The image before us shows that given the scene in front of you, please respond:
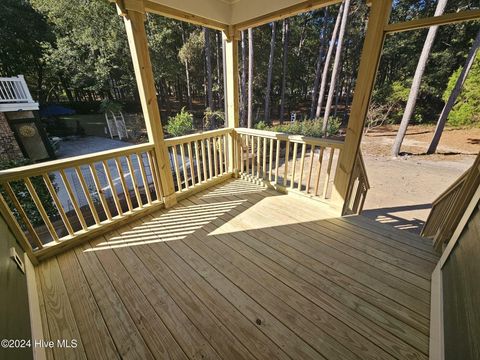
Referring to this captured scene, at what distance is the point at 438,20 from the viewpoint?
4.92 ft

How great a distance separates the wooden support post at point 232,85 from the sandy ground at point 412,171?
123 inches

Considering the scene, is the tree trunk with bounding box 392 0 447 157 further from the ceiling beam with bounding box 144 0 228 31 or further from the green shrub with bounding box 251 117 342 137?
the ceiling beam with bounding box 144 0 228 31

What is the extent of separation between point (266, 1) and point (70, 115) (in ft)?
41.7

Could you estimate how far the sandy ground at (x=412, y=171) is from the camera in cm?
443

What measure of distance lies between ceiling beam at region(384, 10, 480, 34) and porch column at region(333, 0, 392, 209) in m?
0.09

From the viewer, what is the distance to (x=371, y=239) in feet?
6.84

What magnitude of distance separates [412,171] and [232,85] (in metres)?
6.67

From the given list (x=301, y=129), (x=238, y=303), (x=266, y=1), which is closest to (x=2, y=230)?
(x=238, y=303)

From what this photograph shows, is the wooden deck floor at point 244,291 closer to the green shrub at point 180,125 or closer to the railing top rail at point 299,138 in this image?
the railing top rail at point 299,138

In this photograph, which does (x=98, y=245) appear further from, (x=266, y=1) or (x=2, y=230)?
(x=266, y=1)

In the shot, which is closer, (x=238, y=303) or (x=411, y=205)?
(x=238, y=303)

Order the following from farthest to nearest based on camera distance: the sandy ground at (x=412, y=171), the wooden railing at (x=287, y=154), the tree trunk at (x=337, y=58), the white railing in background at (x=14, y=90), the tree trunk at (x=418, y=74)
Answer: the tree trunk at (x=337, y=58), the tree trunk at (x=418, y=74), the white railing in background at (x=14, y=90), the sandy ground at (x=412, y=171), the wooden railing at (x=287, y=154)

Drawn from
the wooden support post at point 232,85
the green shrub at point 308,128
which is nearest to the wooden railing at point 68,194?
the wooden support post at point 232,85

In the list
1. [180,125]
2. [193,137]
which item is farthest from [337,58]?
[193,137]
